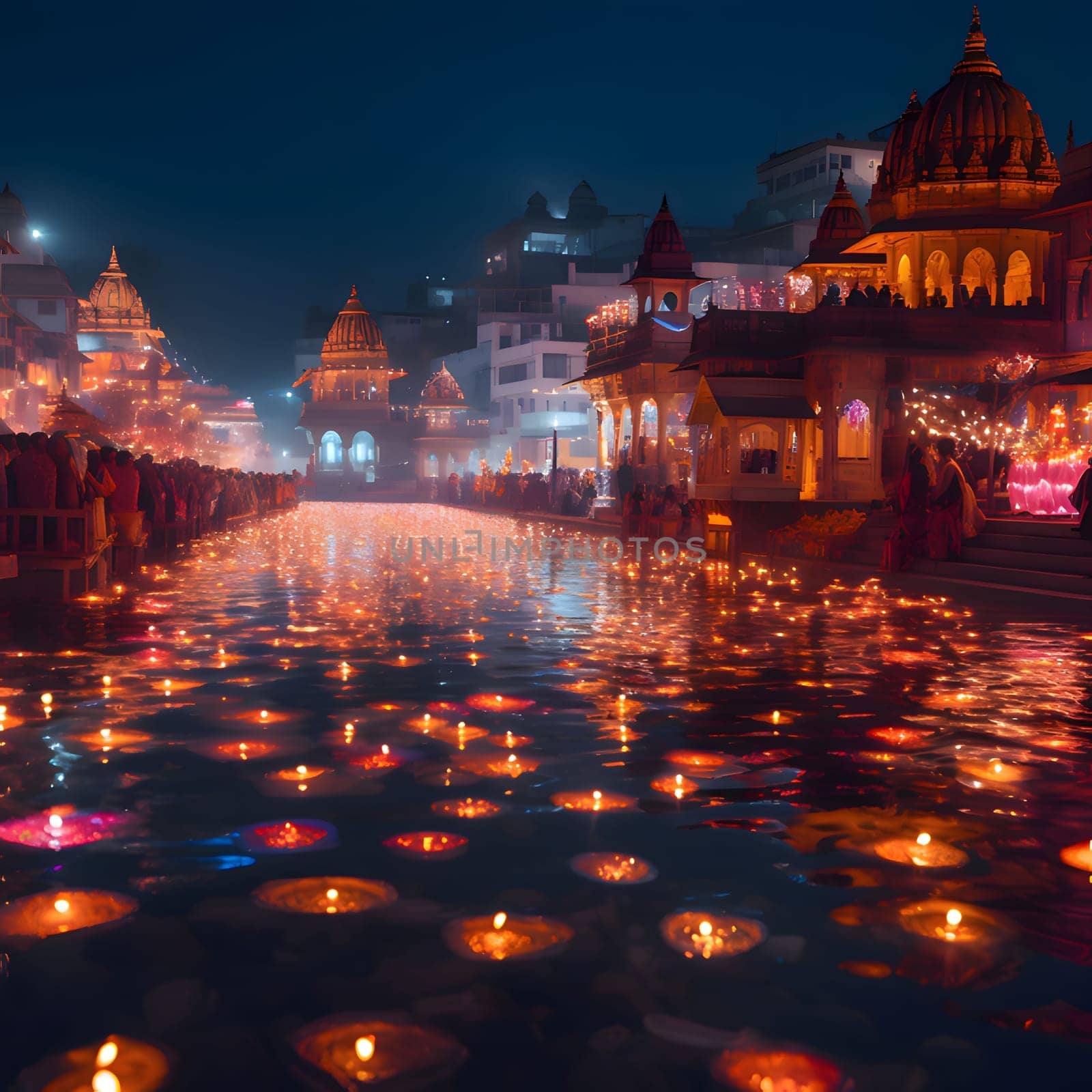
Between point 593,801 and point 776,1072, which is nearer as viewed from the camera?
point 776,1072

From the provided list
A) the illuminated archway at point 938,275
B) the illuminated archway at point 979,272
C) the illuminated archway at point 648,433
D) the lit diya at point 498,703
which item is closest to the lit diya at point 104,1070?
the lit diya at point 498,703

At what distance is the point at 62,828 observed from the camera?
4.60 m

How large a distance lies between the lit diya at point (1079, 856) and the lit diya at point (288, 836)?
2.70 m

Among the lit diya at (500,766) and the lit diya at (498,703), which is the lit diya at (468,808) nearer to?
the lit diya at (500,766)

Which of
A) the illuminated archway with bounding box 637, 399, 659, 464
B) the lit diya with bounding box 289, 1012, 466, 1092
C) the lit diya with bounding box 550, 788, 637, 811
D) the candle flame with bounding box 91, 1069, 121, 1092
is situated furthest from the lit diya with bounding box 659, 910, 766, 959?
the illuminated archway with bounding box 637, 399, 659, 464

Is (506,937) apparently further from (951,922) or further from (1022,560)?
(1022,560)

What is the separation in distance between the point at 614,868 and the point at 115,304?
87562 millimetres

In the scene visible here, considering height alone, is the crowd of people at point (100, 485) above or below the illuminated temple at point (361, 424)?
below

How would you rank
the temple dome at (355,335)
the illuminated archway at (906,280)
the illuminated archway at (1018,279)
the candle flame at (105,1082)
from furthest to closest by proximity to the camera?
1. the temple dome at (355,335)
2. the illuminated archway at (906,280)
3. the illuminated archway at (1018,279)
4. the candle flame at (105,1082)

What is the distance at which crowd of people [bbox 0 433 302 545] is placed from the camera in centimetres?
1354

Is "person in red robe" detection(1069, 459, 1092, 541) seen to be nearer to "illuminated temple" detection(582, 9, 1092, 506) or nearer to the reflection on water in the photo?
"illuminated temple" detection(582, 9, 1092, 506)

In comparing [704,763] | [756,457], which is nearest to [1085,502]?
[756,457]

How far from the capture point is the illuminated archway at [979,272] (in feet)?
101

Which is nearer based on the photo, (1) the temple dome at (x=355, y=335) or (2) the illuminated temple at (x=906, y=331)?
(2) the illuminated temple at (x=906, y=331)
